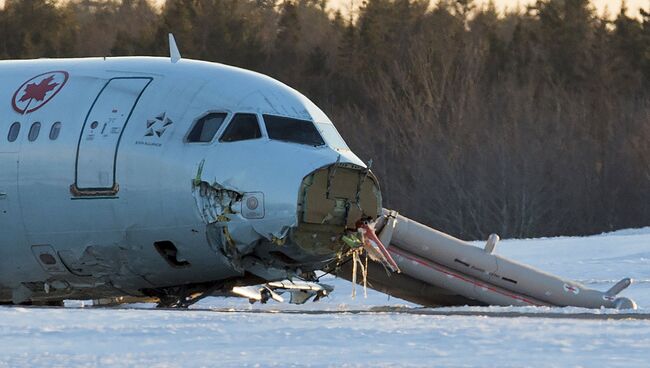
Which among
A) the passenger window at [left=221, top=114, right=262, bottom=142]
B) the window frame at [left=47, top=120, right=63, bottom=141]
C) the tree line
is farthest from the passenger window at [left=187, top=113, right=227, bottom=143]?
the tree line

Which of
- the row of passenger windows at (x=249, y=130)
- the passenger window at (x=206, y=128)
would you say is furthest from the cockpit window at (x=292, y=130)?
the passenger window at (x=206, y=128)

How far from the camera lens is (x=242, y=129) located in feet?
82.6

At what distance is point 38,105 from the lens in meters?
26.4

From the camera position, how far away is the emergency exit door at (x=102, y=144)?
25234mm

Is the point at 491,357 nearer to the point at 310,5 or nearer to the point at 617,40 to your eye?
the point at 617,40

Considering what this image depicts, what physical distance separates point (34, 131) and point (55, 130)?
0.40m

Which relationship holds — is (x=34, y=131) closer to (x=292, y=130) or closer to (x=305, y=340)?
(x=292, y=130)

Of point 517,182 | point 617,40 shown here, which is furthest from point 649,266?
point 617,40

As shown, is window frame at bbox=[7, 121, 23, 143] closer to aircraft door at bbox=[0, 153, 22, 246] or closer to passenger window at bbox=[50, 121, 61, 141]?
aircraft door at bbox=[0, 153, 22, 246]

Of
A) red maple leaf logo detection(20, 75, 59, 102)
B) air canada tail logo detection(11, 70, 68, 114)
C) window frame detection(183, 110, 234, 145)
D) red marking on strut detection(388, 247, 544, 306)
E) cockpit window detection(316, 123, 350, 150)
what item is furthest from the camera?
red marking on strut detection(388, 247, 544, 306)

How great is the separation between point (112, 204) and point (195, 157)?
1.48 m

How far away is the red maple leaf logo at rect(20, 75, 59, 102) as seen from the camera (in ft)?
87.0

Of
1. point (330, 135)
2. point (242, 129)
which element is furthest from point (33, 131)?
point (330, 135)

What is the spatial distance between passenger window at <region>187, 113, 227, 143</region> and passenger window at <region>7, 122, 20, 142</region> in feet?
9.42
